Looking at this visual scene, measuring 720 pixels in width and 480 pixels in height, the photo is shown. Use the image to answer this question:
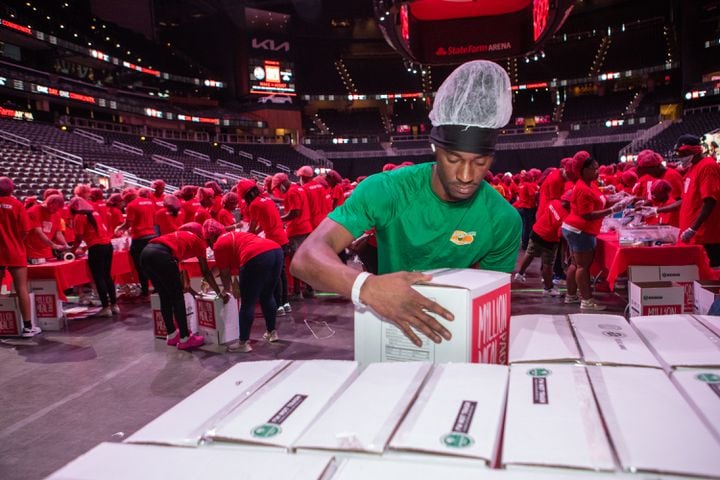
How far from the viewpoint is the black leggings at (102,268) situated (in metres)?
6.61

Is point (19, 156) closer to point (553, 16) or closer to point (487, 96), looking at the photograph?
point (553, 16)

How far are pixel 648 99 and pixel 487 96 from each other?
3970 cm

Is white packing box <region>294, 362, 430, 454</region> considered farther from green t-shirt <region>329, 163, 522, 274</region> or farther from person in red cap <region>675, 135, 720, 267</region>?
person in red cap <region>675, 135, 720, 267</region>

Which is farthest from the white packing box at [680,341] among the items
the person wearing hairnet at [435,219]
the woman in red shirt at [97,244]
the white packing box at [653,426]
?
the woman in red shirt at [97,244]

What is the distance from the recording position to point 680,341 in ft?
4.55

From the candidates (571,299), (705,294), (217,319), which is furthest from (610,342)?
(571,299)

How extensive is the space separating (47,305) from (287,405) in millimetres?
6428

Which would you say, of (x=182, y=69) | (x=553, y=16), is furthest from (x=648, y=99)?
(x=553, y=16)

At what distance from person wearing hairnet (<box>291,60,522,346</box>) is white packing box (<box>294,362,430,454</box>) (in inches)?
6.9

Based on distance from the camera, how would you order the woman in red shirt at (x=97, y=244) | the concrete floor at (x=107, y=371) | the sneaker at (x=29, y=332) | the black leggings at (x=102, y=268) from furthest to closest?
1. the black leggings at (x=102, y=268)
2. the woman in red shirt at (x=97, y=244)
3. the sneaker at (x=29, y=332)
4. the concrete floor at (x=107, y=371)

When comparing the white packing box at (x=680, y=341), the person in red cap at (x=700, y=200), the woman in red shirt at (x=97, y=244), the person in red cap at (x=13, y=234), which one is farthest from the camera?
the woman in red shirt at (x=97, y=244)

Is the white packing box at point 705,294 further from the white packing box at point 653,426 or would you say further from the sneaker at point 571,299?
the white packing box at point 653,426

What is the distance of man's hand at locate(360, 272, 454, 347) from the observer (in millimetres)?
1327

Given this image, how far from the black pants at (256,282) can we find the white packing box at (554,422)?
396 cm
